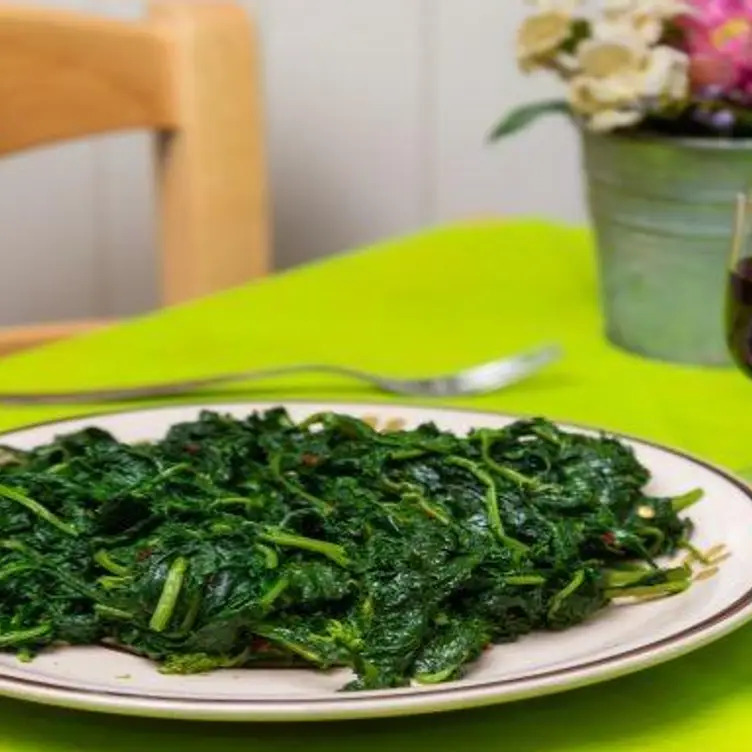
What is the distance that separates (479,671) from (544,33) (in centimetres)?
61

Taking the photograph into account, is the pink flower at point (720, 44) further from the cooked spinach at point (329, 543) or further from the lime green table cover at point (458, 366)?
the cooked spinach at point (329, 543)

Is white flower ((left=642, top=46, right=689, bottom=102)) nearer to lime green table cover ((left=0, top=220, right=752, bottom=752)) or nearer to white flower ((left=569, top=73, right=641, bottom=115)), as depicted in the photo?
white flower ((left=569, top=73, right=641, bottom=115))

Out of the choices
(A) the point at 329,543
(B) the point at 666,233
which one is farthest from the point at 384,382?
(A) the point at 329,543

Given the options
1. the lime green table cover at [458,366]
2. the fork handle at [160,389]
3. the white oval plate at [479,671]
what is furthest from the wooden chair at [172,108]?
the white oval plate at [479,671]

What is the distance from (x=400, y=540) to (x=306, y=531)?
42 millimetres

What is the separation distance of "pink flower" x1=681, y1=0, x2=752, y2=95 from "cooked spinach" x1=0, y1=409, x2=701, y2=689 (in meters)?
0.36

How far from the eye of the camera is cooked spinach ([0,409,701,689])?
28.0 inches

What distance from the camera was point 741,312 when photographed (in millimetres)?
1036

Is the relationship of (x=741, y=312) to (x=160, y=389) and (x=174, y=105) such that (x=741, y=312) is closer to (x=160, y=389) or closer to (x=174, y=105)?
(x=160, y=389)

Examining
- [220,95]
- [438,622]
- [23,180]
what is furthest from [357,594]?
[23,180]

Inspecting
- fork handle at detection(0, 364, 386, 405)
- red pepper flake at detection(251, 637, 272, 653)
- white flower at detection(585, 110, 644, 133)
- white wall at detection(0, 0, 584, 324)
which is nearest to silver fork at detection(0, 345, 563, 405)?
fork handle at detection(0, 364, 386, 405)

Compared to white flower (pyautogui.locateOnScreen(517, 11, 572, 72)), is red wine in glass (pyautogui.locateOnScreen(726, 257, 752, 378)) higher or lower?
lower

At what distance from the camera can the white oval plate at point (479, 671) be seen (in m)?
0.64

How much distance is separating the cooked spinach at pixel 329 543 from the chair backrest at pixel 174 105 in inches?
24.2
